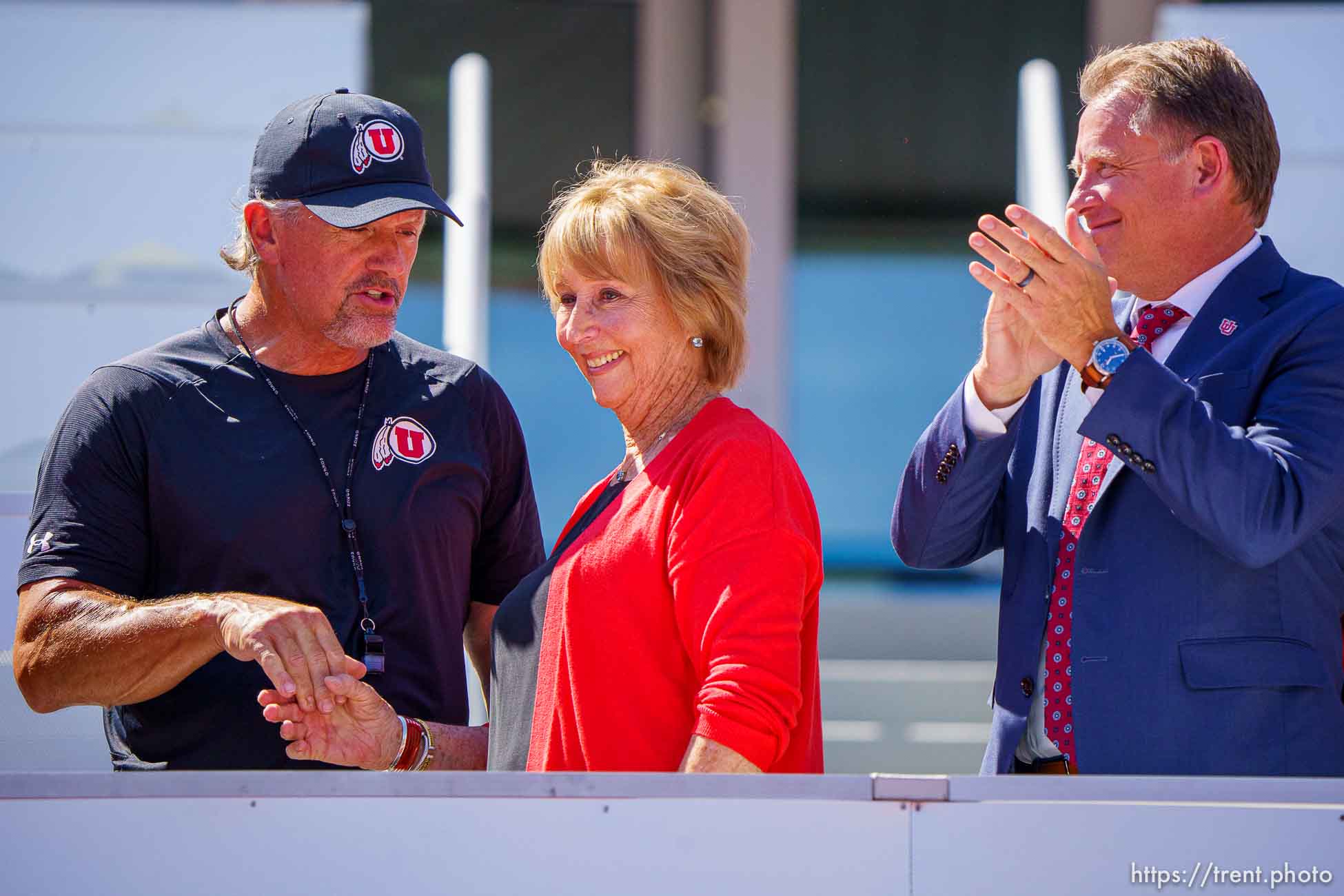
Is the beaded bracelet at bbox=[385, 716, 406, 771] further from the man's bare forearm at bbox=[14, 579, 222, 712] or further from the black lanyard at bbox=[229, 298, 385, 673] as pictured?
the man's bare forearm at bbox=[14, 579, 222, 712]

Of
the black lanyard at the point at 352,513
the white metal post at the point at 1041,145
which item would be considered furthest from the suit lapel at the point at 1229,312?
the white metal post at the point at 1041,145

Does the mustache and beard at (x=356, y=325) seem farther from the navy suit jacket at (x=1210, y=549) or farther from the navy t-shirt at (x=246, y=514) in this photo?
the navy suit jacket at (x=1210, y=549)

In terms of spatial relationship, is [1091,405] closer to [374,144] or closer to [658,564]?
[658,564]

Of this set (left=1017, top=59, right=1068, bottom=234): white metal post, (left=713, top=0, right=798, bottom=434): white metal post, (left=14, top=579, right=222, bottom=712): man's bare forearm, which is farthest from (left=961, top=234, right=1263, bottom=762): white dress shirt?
(left=713, top=0, right=798, bottom=434): white metal post

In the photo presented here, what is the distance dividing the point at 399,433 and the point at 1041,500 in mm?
799

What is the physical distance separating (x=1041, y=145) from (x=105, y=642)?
341cm

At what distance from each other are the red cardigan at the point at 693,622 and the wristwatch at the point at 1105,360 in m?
0.31

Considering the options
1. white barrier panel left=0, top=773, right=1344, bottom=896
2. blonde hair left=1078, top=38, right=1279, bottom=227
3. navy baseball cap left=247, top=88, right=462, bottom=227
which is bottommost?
white barrier panel left=0, top=773, right=1344, bottom=896

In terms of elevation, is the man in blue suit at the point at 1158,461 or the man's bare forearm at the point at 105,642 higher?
the man in blue suit at the point at 1158,461

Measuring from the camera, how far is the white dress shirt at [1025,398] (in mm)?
1615

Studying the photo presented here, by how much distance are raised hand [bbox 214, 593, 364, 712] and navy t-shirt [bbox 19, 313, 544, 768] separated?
211 millimetres

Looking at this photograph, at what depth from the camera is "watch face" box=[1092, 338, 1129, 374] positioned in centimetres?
146

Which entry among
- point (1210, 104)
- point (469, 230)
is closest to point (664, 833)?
point (1210, 104)

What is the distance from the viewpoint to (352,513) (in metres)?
1.81
